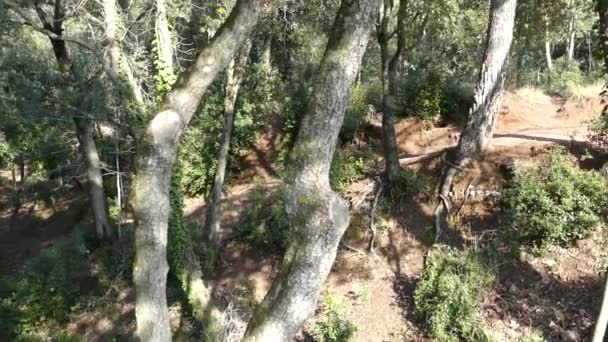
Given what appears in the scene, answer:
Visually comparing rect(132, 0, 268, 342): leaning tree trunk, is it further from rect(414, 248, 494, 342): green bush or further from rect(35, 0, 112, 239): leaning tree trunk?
rect(35, 0, 112, 239): leaning tree trunk

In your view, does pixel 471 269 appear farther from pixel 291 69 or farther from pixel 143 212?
pixel 291 69

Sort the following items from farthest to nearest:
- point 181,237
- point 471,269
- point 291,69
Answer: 1. point 291,69
2. point 181,237
3. point 471,269

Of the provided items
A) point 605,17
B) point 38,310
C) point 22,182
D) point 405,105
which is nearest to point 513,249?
point 605,17

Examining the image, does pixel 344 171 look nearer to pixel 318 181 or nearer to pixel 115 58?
Answer: pixel 115 58

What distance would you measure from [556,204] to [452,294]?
Answer: 2.36 metres

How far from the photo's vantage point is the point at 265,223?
1147 cm

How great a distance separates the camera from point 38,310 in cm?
1162

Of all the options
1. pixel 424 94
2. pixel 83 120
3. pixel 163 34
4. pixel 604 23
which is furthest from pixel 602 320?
pixel 83 120

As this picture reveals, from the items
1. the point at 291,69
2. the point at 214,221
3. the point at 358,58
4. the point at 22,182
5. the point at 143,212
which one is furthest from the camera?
the point at 22,182

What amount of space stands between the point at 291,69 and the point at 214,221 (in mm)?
8454

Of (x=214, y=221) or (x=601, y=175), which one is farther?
(x=214, y=221)

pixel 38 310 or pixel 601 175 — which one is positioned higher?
pixel 601 175

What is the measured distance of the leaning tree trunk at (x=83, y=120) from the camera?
12039 mm

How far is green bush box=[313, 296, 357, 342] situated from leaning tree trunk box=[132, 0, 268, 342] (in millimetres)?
3922
